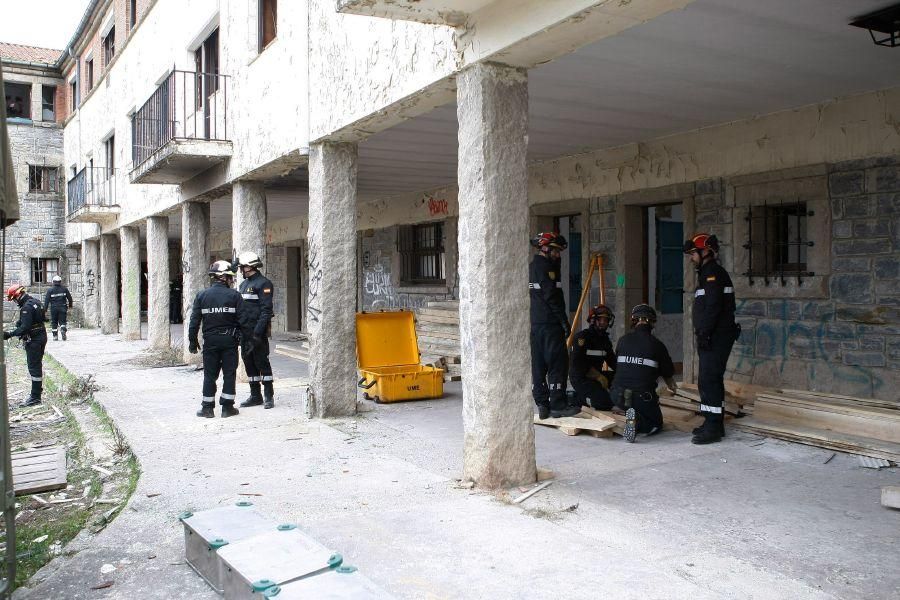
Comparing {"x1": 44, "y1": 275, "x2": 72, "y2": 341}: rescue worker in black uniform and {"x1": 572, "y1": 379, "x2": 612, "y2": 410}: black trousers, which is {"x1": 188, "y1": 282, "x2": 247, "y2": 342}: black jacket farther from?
{"x1": 44, "y1": 275, "x2": 72, "y2": 341}: rescue worker in black uniform

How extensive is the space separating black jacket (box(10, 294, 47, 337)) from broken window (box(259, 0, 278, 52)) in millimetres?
4624

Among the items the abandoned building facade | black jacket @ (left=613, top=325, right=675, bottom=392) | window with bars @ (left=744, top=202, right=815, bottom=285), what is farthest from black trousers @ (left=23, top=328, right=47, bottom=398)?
window with bars @ (left=744, top=202, right=815, bottom=285)

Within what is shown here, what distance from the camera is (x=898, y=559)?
376 centimetres

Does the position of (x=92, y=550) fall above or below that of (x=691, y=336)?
below

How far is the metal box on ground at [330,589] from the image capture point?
2.79 meters


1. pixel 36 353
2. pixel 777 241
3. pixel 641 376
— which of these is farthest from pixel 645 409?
pixel 36 353

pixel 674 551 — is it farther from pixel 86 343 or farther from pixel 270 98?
pixel 86 343

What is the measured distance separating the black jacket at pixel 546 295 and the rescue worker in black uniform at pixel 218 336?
3.35 m

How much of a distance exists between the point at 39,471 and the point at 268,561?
3375 mm

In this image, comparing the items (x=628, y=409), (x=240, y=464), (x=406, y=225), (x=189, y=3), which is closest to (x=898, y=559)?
(x=628, y=409)

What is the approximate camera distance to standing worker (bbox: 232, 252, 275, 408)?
27.8 feet

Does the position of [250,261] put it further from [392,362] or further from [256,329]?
[392,362]

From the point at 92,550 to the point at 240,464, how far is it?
→ 1.84m

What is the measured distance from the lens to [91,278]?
76.1ft
